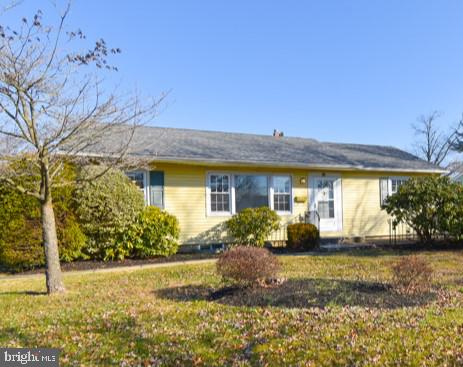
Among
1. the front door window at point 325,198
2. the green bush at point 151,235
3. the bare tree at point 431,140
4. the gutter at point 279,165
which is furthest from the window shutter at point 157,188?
the bare tree at point 431,140

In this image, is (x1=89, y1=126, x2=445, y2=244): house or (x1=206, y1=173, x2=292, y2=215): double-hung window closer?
(x1=89, y1=126, x2=445, y2=244): house

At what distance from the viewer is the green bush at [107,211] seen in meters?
10.4

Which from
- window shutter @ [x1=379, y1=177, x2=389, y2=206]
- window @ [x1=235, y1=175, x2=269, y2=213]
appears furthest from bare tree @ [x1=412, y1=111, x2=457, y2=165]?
window @ [x1=235, y1=175, x2=269, y2=213]

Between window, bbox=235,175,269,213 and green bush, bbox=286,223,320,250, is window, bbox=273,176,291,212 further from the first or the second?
green bush, bbox=286,223,320,250

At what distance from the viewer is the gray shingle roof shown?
1270cm

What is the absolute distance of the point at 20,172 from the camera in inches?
328

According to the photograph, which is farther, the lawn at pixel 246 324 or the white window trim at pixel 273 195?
the white window trim at pixel 273 195

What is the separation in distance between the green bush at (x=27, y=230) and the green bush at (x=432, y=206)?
9406 mm

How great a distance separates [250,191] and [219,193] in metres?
1.18

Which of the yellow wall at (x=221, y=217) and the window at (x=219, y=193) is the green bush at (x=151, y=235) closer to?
the yellow wall at (x=221, y=217)

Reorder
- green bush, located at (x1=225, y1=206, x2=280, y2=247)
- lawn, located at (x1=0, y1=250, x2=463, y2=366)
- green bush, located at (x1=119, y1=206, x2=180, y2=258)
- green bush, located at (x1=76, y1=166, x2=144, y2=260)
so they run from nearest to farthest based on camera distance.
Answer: lawn, located at (x1=0, y1=250, x2=463, y2=366), green bush, located at (x1=76, y1=166, x2=144, y2=260), green bush, located at (x1=119, y1=206, x2=180, y2=258), green bush, located at (x1=225, y1=206, x2=280, y2=247)

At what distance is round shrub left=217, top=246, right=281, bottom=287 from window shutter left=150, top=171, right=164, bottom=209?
6.74m

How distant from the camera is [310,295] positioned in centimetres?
580

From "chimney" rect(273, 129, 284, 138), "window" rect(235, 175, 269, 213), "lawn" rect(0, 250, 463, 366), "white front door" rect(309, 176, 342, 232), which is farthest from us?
"chimney" rect(273, 129, 284, 138)
